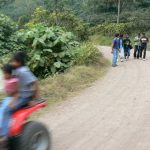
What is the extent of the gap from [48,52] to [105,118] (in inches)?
264

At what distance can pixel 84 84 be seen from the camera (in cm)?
1258

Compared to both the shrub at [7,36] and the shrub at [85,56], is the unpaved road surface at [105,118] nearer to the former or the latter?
the shrub at [85,56]

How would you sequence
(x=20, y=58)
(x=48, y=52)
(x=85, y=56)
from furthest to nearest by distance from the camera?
(x=85, y=56), (x=48, y=52), (x=20, y=58)

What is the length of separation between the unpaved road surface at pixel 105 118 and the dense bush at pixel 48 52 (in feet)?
8.48

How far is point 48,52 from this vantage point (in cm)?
1505

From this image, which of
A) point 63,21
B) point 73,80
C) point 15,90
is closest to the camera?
point 15,90

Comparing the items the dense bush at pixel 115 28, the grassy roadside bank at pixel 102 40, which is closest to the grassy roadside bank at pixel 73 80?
the grassy roadside bank at pixel 102 40

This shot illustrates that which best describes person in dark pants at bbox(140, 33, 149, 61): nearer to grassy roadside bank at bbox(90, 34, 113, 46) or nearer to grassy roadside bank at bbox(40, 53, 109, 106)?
grassy roadside bank at bbox(40, 53, 109, 106)

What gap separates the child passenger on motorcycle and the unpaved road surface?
52.9 inches

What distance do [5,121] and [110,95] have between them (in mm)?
5860

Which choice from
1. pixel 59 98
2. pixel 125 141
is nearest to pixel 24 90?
pixel 125 141

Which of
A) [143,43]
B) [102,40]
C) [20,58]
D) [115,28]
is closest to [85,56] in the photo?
[143,43]

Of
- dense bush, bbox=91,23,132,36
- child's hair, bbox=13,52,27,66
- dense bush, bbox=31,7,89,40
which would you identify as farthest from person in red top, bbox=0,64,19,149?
dense bush, bbox=91,23,132,36

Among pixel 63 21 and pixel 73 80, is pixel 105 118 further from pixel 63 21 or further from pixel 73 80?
pixel 63 21
